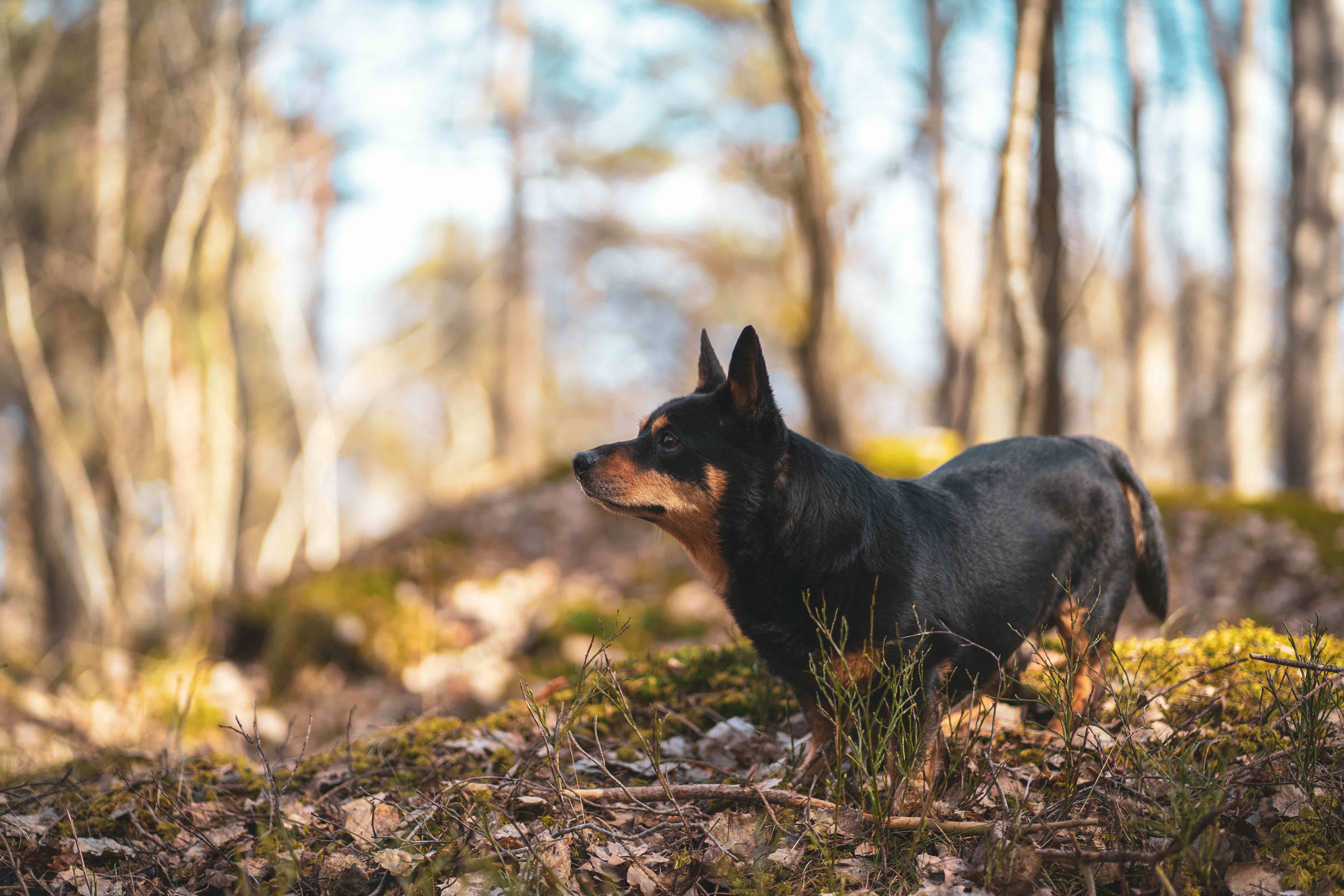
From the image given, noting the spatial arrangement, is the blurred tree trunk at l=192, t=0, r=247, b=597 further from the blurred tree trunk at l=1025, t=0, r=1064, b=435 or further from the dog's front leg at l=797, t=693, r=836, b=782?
the dog's front leg at l=797, t=693, r=836, b=782

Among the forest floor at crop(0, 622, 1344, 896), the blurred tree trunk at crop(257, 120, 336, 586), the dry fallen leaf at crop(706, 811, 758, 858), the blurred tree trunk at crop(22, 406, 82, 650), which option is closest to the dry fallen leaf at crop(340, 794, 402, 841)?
the forest floor at crop(0, 622, 1344, 896)

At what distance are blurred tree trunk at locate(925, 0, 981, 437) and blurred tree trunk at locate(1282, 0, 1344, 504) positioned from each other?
23.0ft

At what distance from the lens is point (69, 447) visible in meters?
10.3

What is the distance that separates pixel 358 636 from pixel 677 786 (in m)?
7.21

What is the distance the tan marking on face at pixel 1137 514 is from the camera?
3775 mm

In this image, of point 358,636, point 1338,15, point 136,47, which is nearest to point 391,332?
point 136,47

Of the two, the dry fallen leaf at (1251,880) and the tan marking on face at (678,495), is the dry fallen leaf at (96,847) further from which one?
the dry fallen leaf at (1251,880)

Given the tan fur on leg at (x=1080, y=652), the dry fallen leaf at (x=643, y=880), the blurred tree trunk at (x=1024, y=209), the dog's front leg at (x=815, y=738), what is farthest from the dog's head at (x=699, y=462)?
the blurred tree trunk at (x=1024, y=209)

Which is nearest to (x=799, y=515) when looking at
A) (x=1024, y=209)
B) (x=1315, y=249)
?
(x=1024, y=209)

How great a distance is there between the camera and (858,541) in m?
2.99

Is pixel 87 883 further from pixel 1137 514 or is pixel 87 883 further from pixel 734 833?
pixel 1137 514

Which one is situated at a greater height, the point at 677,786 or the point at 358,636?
the point at 677,786

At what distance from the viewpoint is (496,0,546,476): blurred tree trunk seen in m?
15.9

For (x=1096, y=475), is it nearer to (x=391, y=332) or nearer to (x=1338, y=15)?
(x=1338, y=15)
